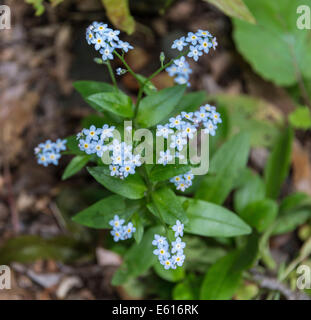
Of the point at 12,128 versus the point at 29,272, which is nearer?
the point at 29,272

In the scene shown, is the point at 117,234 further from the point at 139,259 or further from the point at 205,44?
the point at 205,44

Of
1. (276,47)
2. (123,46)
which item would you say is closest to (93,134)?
(123,46)

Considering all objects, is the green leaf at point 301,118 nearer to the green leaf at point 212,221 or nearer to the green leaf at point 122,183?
the green leaf at point 212,221

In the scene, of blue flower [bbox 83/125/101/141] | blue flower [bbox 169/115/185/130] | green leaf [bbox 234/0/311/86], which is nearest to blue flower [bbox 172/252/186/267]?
blue flower [bbox 169/115/185/130]

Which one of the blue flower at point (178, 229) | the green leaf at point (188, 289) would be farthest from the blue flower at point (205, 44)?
the green leaf at point (188, 289)

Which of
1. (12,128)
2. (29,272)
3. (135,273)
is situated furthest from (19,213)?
(135,273)
